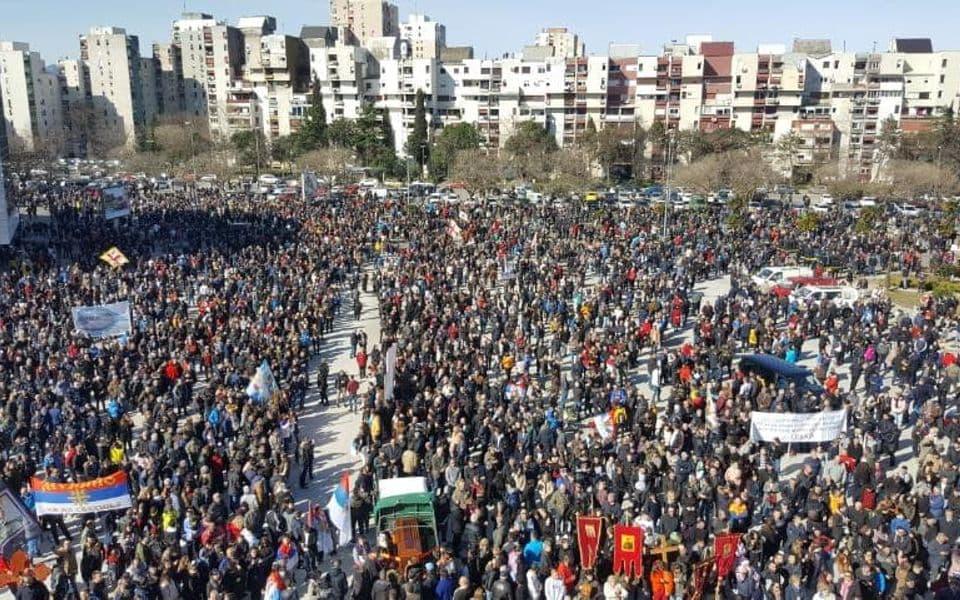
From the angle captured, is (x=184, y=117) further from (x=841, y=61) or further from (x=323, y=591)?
(x=323, y=591)

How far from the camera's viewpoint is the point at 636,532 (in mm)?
9977

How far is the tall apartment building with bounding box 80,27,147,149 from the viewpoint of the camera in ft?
341

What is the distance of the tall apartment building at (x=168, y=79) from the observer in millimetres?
111012

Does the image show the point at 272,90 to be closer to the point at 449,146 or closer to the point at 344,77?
the point at 344,77

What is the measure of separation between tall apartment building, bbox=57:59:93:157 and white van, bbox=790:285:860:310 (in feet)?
325

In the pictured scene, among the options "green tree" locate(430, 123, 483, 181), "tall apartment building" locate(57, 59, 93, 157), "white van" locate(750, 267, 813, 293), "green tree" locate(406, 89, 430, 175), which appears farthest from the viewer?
"tall apartment building" locate(57, 59, 93, 157)

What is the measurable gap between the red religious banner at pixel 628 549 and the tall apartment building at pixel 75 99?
10642 centimetres

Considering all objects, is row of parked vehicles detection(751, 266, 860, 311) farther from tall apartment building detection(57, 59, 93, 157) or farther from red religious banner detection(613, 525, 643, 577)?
tall apartment building detection(57, 59, 93, 157)

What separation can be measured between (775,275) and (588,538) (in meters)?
18.5

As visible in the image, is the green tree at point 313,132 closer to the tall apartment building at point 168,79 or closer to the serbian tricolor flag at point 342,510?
the tall apartment building at point 168,79

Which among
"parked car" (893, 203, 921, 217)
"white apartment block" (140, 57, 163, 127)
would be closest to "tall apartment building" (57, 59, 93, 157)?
"white apartment block" (140, 57, 163, 127)

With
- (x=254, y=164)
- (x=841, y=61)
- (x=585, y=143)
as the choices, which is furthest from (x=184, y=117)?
(x=841, y=61)

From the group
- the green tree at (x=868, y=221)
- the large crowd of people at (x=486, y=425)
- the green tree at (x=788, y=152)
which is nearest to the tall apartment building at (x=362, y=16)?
the green tree at (x=788, y=152)

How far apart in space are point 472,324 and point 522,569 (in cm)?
1129
